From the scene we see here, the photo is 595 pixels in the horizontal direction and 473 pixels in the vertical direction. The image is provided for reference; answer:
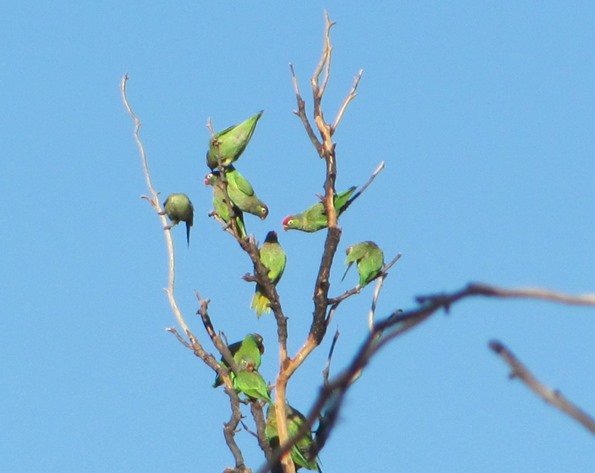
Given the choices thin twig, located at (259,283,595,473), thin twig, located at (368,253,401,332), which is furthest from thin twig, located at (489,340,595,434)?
thin twig, located at (368,253,401,332)

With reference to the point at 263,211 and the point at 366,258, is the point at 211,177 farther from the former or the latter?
the point at 366,258

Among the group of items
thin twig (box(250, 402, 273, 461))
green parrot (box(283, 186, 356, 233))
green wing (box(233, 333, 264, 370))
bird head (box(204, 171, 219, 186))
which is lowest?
thin twig (box(250, 402, 273, 461))

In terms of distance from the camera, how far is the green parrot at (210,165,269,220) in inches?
237

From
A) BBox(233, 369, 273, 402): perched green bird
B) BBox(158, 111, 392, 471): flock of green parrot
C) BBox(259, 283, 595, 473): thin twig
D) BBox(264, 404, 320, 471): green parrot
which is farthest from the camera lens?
BBox(158, 111, 392, 471): flock of green parrot

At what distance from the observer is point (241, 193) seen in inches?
238

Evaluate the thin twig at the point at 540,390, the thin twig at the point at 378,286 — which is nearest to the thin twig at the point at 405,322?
the thin twig at the point at 540,390

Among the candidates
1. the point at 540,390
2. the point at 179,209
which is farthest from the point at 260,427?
the point at 540,390

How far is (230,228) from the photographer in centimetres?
583

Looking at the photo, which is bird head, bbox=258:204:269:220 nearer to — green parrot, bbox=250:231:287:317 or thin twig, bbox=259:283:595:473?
green parrot, bbox=250:231:287:317

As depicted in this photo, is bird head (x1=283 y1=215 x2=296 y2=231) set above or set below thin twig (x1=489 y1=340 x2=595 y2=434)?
above

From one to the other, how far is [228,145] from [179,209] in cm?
43

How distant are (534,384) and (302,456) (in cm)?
489

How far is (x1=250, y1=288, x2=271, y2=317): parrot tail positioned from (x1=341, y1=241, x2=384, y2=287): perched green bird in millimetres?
514

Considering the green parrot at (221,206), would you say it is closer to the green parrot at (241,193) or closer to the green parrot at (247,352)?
the green parrot at (241,193)
